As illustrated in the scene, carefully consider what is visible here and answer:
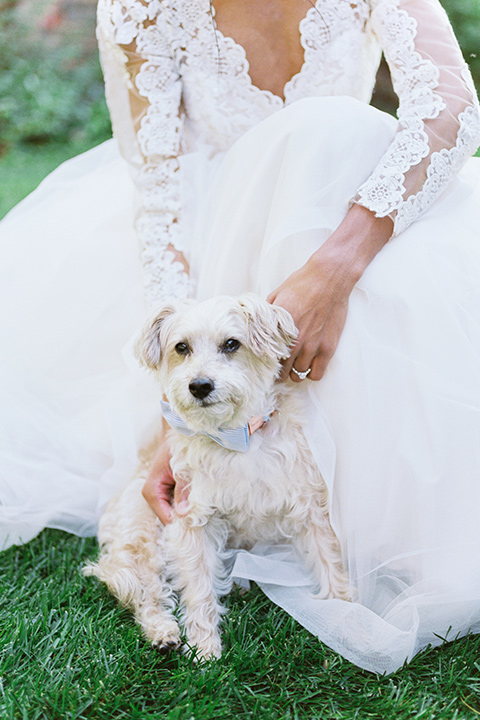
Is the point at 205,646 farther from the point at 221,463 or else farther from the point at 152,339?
the point at 152,339

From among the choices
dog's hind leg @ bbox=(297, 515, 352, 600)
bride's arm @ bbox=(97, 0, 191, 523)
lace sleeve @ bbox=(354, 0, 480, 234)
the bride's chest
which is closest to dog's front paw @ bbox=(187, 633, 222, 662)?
dog's hind leg @ bbox=(297, 515, 352, 600)

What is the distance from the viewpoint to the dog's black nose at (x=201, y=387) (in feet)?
6.61

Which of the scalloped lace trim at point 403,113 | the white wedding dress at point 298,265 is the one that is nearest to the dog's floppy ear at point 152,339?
the white wedding dress at point 298,265

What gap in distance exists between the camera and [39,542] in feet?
8.88

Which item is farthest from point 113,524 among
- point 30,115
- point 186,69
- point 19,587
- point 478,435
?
point 30,115

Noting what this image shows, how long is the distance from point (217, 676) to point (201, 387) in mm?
792

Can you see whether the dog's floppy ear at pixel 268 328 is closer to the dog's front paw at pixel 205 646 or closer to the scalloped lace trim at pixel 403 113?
the scalloped lace trim at pixel 403 113

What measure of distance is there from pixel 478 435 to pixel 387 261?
57cm

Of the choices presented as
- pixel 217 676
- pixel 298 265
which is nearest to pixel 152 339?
pixel 298 265

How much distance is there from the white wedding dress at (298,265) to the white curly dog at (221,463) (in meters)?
0.09

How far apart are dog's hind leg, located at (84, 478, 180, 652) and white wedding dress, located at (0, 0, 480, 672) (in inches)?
6.9

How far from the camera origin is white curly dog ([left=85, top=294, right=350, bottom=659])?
2.07 metres

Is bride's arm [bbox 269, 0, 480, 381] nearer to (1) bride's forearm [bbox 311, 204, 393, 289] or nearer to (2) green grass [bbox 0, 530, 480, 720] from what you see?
(1) bride's forearm [bbox 311, 204, 393, 289]

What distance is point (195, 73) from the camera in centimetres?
264
